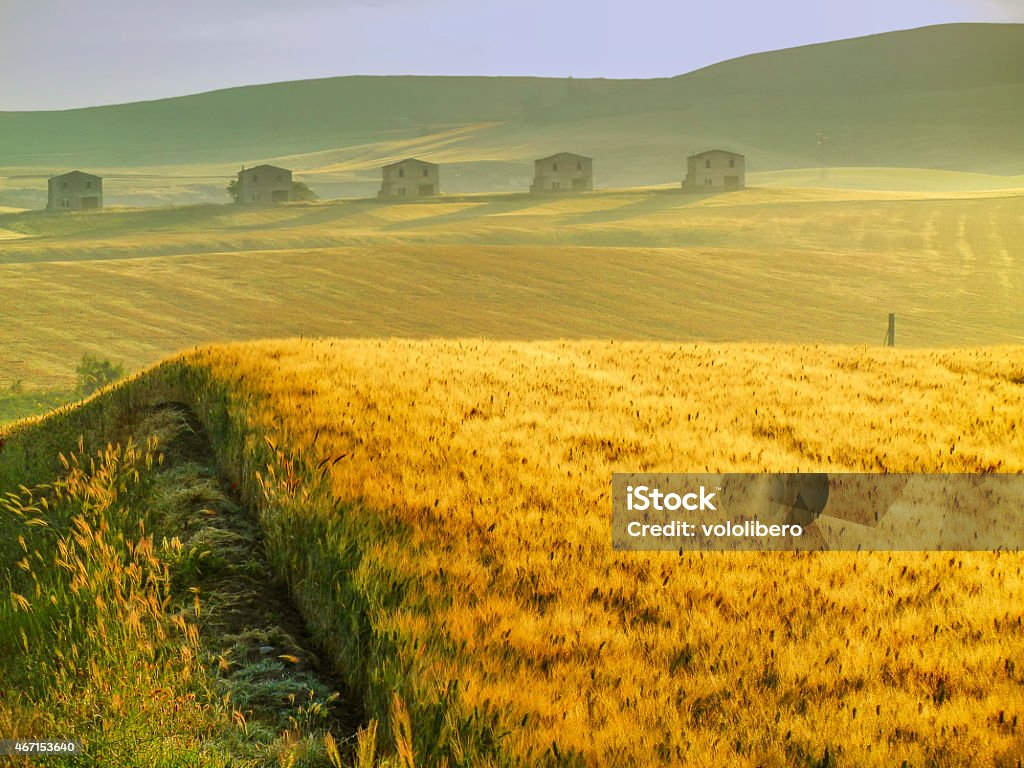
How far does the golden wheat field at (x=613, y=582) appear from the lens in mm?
4887

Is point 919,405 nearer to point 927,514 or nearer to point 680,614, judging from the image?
point 927,514

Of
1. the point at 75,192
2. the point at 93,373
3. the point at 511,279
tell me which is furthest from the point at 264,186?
the point at 93,373

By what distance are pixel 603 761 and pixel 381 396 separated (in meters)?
7.07

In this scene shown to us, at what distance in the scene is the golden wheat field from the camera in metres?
4.89

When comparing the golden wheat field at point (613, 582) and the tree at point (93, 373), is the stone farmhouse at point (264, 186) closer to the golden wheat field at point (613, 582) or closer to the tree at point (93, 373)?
the tree at point (93, 373)

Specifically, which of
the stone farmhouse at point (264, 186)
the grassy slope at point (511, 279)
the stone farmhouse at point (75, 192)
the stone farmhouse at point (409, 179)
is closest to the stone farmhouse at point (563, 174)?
the stone farmhouse at point (409, 179)

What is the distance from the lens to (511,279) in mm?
61062

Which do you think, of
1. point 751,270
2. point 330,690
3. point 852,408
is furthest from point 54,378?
point 751,270

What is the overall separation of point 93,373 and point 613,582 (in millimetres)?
34318

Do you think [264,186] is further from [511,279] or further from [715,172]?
[511,279]

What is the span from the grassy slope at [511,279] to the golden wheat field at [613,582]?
3110 cm

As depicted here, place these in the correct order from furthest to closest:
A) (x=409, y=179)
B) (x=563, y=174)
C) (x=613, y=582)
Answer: (x=563, y=174) → (x=409, y=179) → (x=613, y=582)

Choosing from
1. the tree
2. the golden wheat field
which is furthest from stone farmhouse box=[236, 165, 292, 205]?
the golden wheat field

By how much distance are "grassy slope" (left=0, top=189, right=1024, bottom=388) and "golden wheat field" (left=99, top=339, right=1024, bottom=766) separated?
31096 mm
